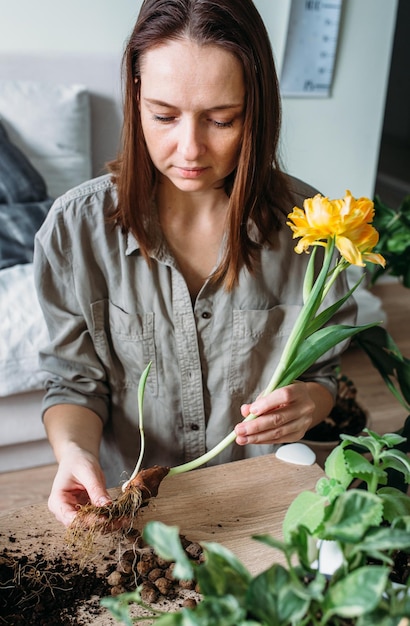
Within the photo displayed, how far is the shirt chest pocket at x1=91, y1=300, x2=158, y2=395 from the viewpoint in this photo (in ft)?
4.11

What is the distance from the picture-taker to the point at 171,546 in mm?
504

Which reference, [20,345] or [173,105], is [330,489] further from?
[20,345]

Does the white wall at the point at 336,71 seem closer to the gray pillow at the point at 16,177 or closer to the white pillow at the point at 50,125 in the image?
the white pillow at the point at 50,125

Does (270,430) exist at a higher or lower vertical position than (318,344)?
lower

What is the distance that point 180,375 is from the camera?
4.20ft

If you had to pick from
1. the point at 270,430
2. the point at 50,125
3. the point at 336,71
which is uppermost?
the point at 336,71

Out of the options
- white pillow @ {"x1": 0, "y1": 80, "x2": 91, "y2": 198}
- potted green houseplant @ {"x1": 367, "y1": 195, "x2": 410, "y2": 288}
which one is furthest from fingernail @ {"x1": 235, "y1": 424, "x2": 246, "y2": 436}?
white pillow @ {"x1": 0, "y1": 80, "x2": 91, "y2": 198}

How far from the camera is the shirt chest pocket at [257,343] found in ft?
4.18

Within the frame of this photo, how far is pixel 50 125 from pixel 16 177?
0.95ft

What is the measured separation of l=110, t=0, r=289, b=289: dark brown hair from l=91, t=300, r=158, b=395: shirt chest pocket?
124 millimetres

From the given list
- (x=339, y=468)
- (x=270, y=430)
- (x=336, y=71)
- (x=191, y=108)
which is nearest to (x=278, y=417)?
(x=270, y=430)

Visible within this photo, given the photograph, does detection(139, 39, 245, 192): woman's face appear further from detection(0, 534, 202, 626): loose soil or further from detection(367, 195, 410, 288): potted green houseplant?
detection(367, 195, 410, 288): potted green houseplant

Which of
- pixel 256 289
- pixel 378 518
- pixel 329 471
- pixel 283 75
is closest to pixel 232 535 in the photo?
pixel 329 471

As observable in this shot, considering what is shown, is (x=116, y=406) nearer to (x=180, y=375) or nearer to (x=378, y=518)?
(x=180, y=375)
